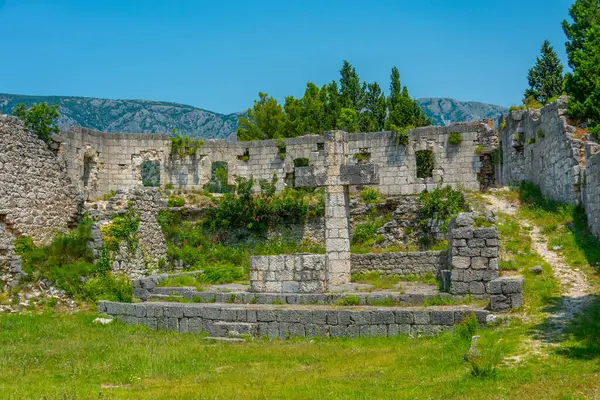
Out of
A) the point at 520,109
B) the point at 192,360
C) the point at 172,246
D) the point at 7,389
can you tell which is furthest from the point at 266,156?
the point at 7,389

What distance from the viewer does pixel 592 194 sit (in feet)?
59.8

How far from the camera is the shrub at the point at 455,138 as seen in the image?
96.4 ft

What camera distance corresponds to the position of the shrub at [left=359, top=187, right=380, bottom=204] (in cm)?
2845

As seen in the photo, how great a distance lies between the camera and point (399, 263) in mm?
21984

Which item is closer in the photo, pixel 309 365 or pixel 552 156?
pixel 309 365

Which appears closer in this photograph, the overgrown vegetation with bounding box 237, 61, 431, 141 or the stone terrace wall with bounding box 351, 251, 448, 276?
the stone terrace wall with bounding box 351, 251, 448, 276

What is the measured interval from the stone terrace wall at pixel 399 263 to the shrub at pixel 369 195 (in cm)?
569

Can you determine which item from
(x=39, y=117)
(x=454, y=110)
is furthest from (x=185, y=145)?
(x=454, y=110)

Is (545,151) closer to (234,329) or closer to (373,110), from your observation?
(234,329)

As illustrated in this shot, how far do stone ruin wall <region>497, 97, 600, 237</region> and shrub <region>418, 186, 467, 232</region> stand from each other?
8.74ft

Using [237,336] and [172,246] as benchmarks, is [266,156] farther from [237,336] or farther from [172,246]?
[237,336]

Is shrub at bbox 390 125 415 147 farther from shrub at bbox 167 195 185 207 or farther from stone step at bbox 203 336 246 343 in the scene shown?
stone step at bbox 203 336 246 343

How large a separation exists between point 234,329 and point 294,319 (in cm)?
132

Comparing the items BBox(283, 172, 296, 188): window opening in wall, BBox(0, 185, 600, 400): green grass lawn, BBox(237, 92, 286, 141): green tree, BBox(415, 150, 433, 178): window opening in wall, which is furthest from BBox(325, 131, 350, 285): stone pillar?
BBox(237, 92, 286, 141): green tree
